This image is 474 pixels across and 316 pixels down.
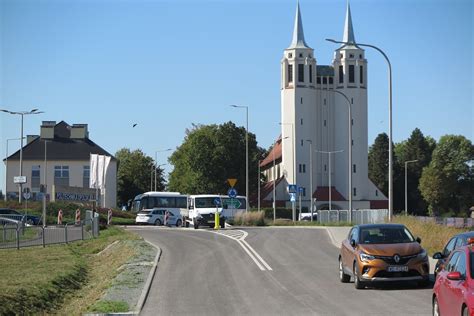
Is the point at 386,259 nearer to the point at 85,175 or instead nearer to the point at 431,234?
the point at 431,234

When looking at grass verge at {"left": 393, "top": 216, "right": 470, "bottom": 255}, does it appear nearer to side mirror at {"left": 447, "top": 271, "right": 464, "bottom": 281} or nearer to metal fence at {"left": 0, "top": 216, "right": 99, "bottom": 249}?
metal fence at {"left": 0, "top": 216, "right": 99, "bottom": 249}

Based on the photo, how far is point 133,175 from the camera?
137 metres

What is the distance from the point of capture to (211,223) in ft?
182

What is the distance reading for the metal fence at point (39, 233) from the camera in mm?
36625

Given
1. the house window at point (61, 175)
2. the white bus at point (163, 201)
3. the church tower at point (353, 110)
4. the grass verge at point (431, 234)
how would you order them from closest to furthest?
the grass verge at point (431, 234), the white bus at point (163, 201), the house window at point (61, 175), the church tower at point (353, 110)

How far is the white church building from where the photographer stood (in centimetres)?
12088

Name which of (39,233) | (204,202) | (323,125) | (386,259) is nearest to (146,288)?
(386,259)

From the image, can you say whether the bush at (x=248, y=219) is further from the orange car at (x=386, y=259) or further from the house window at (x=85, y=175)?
the house window at (x=85, y=175)

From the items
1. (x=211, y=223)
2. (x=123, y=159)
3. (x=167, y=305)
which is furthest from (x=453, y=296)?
(x=123, y=159)

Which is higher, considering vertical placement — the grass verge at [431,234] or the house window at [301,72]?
the house window at [301,72]

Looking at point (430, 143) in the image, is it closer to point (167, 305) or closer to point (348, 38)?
point (348, 38)

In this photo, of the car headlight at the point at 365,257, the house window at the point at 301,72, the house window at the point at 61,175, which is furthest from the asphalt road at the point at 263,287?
the house window at the point at 301,72

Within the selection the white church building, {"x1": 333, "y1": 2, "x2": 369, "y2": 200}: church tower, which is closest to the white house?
the white church building

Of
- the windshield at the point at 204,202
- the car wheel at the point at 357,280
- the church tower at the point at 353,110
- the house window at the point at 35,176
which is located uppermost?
the church tower at the point at 353,110
